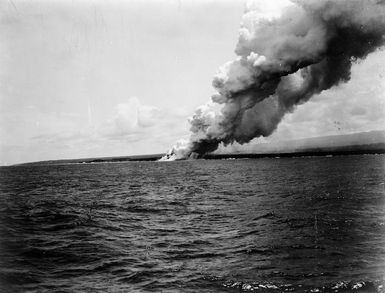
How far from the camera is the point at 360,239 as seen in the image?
14516 mm

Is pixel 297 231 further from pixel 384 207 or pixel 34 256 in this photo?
pixel 34 256

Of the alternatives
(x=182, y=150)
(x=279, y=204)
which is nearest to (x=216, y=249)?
(x=279, y=204)

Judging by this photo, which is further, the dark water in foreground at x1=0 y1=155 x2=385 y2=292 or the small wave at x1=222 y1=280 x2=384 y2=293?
the dark water in foreground at x1=0 y1=155 x2=385 y2=292

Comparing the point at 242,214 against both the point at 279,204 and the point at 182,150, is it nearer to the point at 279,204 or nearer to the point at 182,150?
the point at 279,204

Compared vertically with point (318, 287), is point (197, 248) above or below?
above

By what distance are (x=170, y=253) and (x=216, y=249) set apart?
5.80 feet

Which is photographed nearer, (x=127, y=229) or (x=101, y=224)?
(x=127, y=229)

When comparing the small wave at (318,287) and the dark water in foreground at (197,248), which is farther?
the dark water in foreground at (197,248)

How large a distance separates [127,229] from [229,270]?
7952 millimetres

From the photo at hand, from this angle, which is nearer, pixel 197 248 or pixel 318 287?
pixel 318 287

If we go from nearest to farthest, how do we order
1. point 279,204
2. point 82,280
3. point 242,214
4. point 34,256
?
point 82,280 → point 34,256 → point 242,214 → point 279,204

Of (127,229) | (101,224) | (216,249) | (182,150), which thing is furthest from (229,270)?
(182,150)

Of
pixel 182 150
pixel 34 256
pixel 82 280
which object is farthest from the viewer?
pixel 182 150

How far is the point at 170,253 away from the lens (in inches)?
523
